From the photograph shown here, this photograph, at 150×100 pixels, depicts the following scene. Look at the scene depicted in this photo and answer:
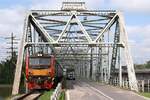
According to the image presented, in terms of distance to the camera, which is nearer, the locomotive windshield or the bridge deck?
the bridge deck

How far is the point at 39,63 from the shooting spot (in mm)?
46562

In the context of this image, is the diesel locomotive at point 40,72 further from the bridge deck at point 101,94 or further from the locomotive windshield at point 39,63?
the bridge deck at point 101,94

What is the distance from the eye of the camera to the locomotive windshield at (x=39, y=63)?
152ft

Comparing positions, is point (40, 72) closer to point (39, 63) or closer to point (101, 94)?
point (39, 63)

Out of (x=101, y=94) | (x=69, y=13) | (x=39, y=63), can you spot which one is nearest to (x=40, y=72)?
(x=39, y=63)

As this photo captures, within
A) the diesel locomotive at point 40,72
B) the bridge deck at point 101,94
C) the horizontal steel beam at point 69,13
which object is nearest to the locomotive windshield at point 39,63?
the diesel locomotive at point 40,72

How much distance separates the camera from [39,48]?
64125mm

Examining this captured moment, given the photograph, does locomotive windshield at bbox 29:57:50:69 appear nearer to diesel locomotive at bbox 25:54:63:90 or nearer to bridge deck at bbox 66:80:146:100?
diesel locomotive at bbox 25:54:63:90

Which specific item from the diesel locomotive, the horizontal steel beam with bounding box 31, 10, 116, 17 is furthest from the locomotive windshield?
the horizontal steel beam with bounding box 31, 10, 116, 17

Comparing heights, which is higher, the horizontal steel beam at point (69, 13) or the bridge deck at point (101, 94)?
the horizontal steel beam at point (69, 13)

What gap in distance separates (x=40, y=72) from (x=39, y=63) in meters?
0.93

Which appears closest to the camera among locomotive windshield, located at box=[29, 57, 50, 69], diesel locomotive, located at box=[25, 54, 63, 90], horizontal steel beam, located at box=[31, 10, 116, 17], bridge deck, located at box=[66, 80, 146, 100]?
bridge deck, located at box=[66, 80, 146, 100]

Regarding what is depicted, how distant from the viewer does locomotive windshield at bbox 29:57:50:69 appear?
4636 cm

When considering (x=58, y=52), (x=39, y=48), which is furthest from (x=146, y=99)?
(x=58, y=52)
